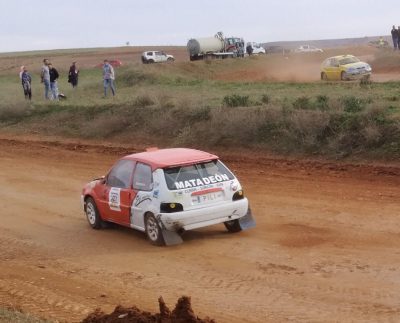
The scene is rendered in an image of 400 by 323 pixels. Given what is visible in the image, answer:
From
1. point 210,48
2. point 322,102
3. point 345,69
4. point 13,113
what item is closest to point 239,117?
point 322,102

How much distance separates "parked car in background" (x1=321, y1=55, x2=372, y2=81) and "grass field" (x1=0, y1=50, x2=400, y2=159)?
196 inches

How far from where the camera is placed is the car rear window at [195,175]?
1156cm

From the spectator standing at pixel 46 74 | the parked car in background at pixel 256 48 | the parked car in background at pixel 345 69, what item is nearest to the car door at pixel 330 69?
Result: the parked car in background at pixel 345 69

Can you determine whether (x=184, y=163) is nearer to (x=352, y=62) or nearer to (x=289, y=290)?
(x=289, y=290)

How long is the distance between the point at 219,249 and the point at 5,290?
3450 millimetres

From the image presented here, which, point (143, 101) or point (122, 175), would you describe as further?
point (143, 101)

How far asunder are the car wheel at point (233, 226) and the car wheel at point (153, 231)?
1.29 meters

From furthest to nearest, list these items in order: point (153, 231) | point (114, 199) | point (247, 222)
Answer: point (114, 199)
point (247, 222)
point (153, 231)

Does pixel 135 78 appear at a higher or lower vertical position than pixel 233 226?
higher

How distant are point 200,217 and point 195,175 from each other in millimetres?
Answer: 787

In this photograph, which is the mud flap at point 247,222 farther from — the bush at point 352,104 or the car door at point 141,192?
the bush at point 352,104

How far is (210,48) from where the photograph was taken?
205ft

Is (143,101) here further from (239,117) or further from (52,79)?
(52,79)

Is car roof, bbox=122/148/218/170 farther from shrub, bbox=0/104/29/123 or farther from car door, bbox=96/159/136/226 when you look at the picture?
shrub, bbox=0/104/29/123
